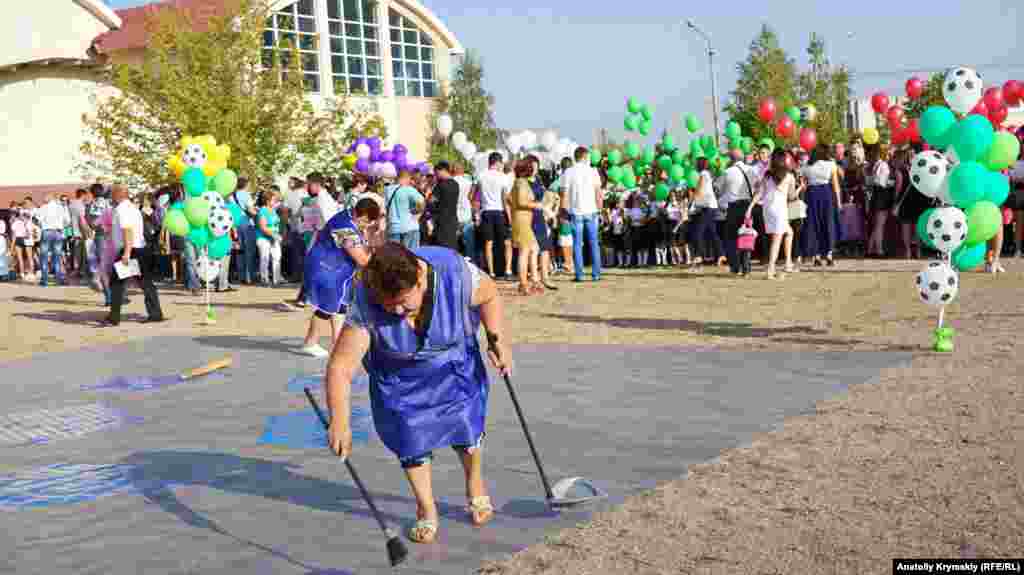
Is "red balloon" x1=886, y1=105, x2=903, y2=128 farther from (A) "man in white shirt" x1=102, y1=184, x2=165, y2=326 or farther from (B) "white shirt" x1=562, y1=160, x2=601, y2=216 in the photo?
(A) "man in white shirt" x1=102, y1=184, x2=165, y2=326

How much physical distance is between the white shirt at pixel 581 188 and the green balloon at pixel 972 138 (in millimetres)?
8057

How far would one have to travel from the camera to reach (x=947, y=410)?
6629mm

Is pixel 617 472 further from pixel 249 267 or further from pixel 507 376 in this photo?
pixel 249 267

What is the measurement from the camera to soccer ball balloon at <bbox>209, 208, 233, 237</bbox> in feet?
46.6

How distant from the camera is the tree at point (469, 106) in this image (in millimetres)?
50906

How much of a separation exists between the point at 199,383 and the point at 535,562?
5.89 metres

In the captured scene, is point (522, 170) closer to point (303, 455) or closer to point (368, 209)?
point (368, 209)

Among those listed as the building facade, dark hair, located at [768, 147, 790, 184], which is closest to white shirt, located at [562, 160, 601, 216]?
dark hair, located at [768, 147, 790, 184]

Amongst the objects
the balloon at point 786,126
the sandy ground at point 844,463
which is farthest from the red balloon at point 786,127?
the sandy ground at point 844,463

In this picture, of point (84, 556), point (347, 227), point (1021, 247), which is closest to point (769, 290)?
point (1021, 247)

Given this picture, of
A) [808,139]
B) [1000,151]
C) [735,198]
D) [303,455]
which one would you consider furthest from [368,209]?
[808,139]

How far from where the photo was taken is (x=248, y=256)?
67.7 ft

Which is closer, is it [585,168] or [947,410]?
[947,410]

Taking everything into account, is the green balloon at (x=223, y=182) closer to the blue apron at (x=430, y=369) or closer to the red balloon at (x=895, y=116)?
the red balloon at (x=895, y=116)
